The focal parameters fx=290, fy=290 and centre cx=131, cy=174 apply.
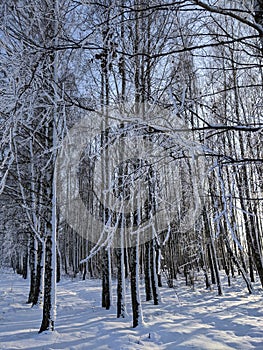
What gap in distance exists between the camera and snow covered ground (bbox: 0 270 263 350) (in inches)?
207

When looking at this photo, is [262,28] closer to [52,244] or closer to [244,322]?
[52,244]

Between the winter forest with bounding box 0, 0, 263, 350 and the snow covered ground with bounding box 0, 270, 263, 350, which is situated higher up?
the winter forest with bounding box 0, 0, 263, 350

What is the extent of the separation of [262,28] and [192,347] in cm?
497

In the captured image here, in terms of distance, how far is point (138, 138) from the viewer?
2799mm

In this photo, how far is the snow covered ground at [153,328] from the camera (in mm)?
5262

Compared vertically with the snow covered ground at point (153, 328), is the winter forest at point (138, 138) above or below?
above

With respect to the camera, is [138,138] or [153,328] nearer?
[138,138]

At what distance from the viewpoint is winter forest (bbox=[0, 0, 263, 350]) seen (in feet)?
6.97

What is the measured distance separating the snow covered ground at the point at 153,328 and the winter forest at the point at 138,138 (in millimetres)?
44

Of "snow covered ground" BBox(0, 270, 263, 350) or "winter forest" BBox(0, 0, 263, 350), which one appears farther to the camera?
"snow covered ground" BBox(0, 270, 263, 350)

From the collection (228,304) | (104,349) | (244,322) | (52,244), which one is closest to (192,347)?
(104,349)

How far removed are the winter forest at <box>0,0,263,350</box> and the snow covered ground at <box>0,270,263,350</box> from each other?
4cm

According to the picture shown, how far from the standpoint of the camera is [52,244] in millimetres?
6512

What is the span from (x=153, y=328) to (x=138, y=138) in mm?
5254
